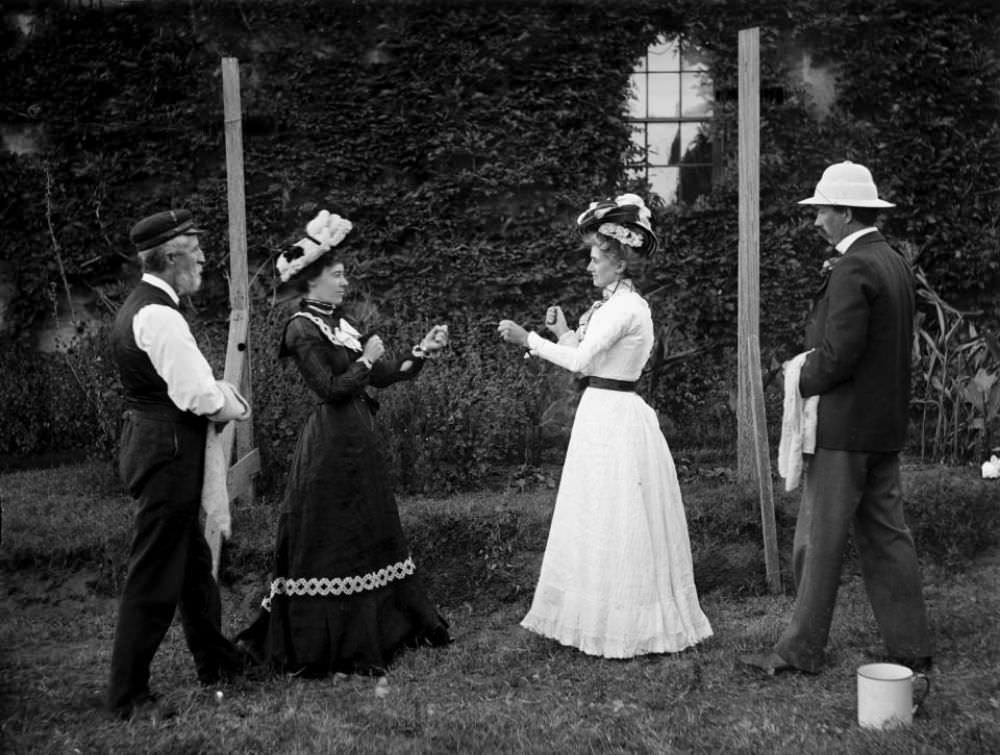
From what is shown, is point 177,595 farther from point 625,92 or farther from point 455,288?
point 625,92

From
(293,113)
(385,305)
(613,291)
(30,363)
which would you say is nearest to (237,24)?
(293,113)

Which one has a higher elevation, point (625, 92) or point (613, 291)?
point (625, 92)

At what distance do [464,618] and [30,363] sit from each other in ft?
19.4

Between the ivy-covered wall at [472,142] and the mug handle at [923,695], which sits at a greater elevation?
the ivy-covered wall at [472,142]

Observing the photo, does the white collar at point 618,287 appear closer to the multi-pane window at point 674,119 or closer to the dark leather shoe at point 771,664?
the dark leather shoe at point 771,664

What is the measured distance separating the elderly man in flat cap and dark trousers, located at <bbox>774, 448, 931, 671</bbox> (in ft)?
7.81

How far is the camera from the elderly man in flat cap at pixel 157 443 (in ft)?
13.7

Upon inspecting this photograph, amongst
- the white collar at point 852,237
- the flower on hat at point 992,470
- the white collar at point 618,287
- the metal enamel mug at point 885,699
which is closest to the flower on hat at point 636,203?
the white collar at point 618,287

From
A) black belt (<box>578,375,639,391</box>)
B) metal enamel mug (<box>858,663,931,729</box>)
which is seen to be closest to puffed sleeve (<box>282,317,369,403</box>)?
black belt (<box>578,375,639,391</box>)

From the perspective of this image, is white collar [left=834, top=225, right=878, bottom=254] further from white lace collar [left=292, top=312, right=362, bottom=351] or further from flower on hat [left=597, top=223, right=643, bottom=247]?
white lace collar [left=292, top=312, right=362, bottom=351]

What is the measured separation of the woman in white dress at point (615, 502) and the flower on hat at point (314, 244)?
83 centimetres

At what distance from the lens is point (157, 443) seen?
13.9 ft

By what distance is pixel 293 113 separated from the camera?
1021cm

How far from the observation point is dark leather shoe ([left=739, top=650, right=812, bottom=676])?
15.1 feet
